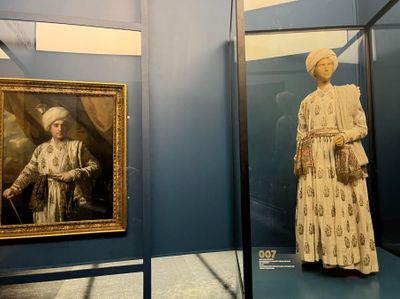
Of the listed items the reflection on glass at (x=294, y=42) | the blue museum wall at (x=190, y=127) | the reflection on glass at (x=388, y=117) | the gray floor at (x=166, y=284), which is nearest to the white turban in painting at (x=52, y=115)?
the blue museum wall at (x=190, y=127)

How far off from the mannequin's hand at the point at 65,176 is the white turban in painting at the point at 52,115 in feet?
0.92

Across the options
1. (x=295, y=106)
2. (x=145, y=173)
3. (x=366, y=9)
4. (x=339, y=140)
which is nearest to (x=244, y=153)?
(x=145, y=173)

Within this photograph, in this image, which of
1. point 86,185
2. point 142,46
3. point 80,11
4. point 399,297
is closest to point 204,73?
point 142,46

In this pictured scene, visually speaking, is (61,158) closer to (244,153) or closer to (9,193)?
(9,193)

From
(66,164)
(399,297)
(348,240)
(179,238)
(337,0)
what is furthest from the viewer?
(337,0)

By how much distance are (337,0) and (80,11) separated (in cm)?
197

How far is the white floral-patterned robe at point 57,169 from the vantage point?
5.47ft

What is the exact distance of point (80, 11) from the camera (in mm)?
1951

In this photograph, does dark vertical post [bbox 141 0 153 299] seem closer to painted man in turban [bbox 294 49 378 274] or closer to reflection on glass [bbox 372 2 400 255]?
painted man in turban [bbox 294 49 378 274]

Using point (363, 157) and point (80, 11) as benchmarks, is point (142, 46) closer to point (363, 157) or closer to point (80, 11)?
point (80, 11)

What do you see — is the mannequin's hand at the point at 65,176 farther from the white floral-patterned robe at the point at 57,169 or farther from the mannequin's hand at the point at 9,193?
the mannequin's hand at the point at 9,193

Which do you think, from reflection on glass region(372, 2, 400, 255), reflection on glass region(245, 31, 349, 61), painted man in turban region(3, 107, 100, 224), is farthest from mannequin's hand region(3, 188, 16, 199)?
reflection on glass region(372, 2, 400, 255)

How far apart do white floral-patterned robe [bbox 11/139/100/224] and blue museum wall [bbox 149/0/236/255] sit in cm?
50

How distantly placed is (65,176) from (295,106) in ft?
5.49
